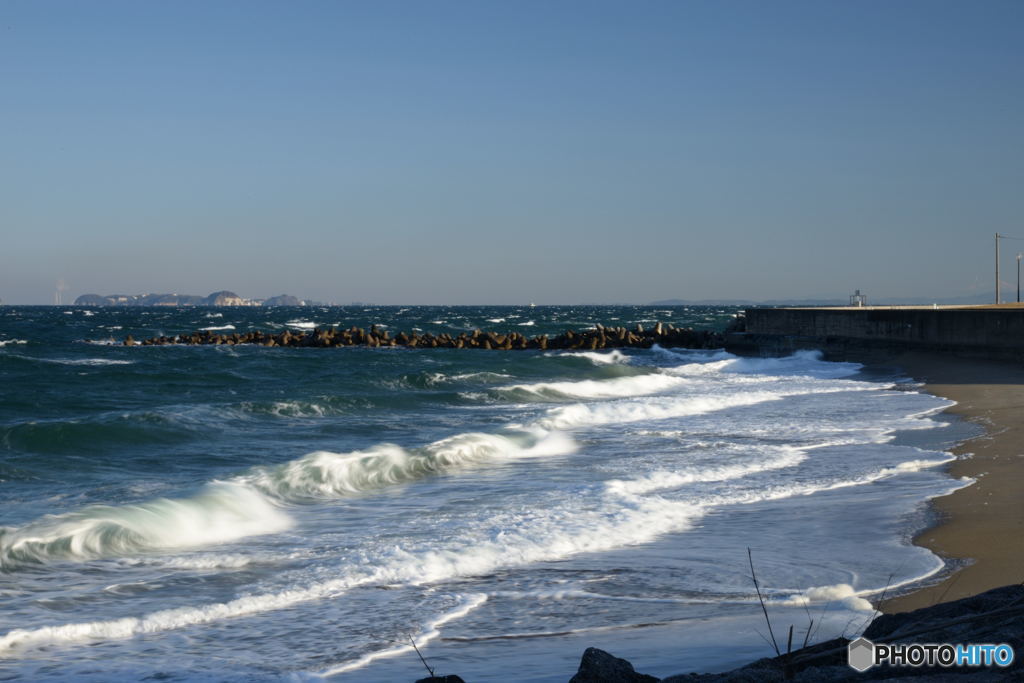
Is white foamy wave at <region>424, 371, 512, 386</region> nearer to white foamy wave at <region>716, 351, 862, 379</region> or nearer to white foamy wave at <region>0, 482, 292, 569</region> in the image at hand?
white foamy wave at <region>716, 351, 862, 379</region>

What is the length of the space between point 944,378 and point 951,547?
17.3 m

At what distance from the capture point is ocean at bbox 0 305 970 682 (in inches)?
185

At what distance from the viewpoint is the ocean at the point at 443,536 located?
470 cm

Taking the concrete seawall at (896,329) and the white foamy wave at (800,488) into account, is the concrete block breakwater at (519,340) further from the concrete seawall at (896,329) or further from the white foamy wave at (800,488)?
the white foamy wave at (800,488)

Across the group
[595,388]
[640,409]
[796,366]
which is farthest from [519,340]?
[640,409]

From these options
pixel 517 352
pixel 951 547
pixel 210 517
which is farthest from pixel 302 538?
pixel 517 352

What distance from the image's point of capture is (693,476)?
9.80 metres

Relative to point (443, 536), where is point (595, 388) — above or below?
below

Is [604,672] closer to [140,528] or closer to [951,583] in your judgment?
[951,583]

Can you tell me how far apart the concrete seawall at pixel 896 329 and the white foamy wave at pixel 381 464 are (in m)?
16.0

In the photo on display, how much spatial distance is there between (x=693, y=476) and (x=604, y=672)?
6.58 metres

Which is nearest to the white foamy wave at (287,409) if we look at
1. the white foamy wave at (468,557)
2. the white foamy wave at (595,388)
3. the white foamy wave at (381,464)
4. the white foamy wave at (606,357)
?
the white foamy wave at (381,464)

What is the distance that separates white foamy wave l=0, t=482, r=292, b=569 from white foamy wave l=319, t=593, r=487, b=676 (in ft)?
8.92

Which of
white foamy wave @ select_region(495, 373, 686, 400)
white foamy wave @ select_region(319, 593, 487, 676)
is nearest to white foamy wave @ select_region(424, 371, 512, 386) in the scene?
white foamy wave @ select_region(495, 373, 686, 400)
